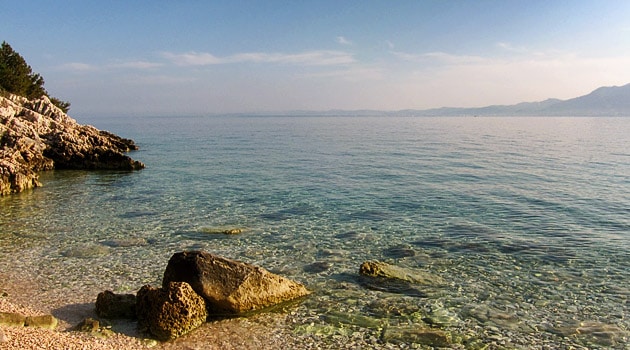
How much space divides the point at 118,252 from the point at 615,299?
1676 cm

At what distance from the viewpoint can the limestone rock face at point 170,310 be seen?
33.9 ft

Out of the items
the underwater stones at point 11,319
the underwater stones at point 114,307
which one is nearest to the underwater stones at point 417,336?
the underwater stones at point 114,307

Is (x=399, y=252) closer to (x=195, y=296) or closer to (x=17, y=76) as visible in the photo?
(x=195, y=296)

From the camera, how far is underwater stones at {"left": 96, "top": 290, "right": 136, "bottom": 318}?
11.2 m

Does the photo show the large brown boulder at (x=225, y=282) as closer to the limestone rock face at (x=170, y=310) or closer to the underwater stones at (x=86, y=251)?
the limestone rock face at (x=170, y=310)

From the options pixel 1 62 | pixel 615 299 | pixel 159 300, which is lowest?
pixel 615 299

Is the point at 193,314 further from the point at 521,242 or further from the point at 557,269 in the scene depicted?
the point at 521,242

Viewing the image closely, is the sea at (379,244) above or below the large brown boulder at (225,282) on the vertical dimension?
→ below

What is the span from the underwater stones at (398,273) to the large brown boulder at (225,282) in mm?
3468

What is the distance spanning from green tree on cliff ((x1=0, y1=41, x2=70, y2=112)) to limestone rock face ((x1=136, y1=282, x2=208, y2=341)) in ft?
191

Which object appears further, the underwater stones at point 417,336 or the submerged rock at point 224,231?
the submerged rock at point 224,231

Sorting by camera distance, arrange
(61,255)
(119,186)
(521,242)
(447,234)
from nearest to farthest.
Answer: (61,255), (521,242), (447,234), (119,186)

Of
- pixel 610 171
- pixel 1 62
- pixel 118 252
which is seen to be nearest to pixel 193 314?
pixel 118 252

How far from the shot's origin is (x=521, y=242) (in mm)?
18375
